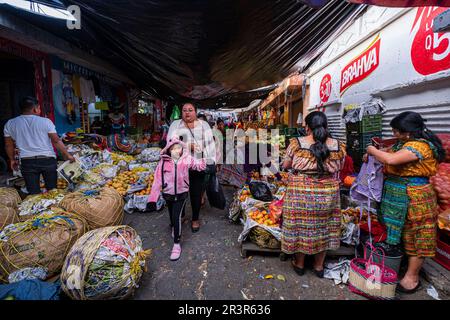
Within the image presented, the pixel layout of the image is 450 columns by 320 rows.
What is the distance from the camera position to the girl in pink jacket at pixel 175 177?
2953mm

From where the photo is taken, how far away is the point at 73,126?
6.73 m

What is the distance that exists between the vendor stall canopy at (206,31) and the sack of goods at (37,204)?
2.56 metres

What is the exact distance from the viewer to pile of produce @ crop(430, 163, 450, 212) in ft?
7.89

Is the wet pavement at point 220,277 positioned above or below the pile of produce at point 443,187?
below

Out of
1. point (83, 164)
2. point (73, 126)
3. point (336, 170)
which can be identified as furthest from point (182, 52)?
point (73, 126)

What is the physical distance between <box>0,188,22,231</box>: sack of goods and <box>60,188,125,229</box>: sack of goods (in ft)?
1.75

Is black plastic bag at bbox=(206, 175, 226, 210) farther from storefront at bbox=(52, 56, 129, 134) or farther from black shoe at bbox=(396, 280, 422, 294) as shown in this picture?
storefront at bbox=(52, 56, 129, 134)

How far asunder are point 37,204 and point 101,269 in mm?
2019

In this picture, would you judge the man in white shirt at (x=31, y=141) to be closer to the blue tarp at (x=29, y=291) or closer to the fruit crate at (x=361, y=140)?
the blue tarp at (x=29, y=291)

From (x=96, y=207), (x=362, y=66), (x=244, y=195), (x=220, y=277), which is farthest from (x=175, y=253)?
(x=362, y=66)

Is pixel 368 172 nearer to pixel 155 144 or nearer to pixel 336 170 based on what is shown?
pixel 336 170

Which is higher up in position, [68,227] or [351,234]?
[68,227]

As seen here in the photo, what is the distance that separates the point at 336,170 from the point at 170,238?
2.57 m

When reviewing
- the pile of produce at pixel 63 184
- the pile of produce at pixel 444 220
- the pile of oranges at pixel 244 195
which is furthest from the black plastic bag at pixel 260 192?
the pile of produce at pixel 63 184
